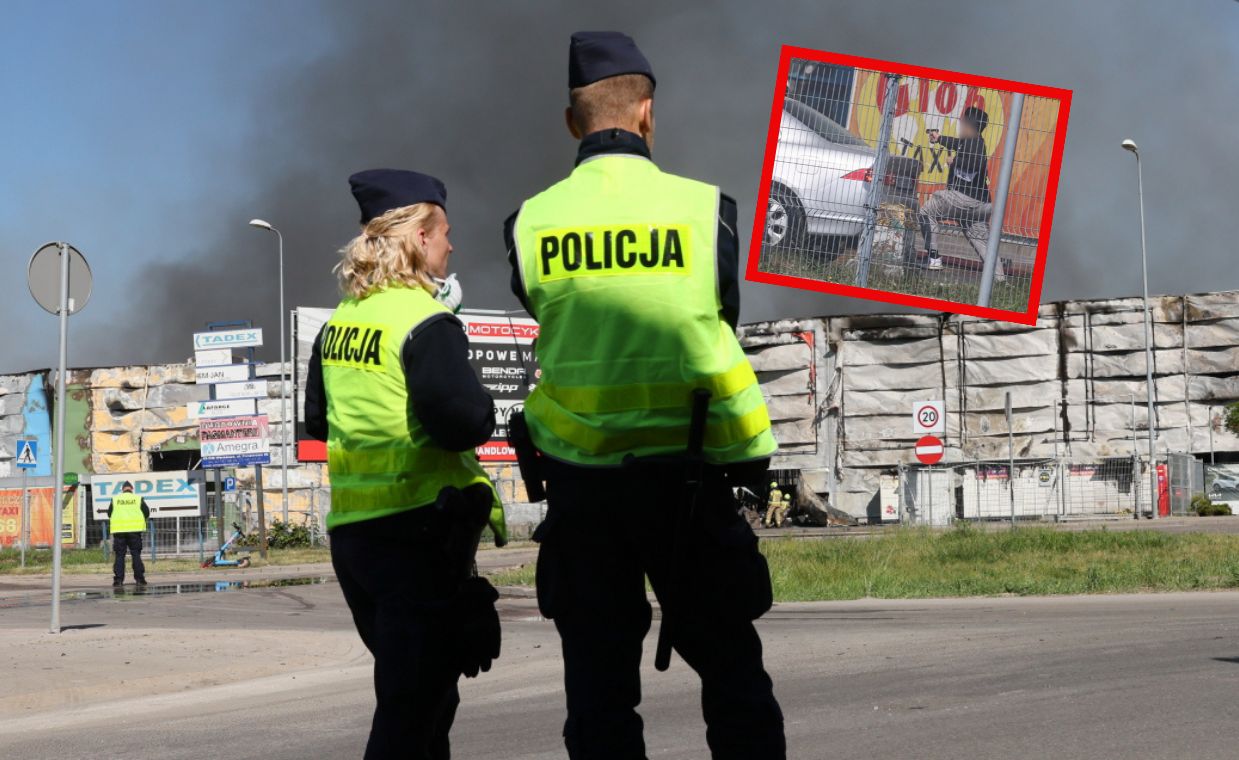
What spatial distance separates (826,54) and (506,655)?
60.3 ft

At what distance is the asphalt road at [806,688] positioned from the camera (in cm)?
573

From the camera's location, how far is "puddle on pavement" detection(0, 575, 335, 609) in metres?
18.4

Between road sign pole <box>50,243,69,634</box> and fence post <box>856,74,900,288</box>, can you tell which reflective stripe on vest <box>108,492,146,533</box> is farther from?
fence post <box>856,74,900,288</box>

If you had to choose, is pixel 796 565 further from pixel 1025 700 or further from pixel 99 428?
pixel 99 428

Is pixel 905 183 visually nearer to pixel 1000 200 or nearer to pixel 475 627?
pixel 1000 200

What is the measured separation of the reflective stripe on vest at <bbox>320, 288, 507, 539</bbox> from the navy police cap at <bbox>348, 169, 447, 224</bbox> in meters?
0.25

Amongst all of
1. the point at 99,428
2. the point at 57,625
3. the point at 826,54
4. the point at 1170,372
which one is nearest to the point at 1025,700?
the point at 57,625

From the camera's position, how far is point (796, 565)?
59.2ft

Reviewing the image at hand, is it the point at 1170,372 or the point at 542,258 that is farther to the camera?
the point at 1170,372

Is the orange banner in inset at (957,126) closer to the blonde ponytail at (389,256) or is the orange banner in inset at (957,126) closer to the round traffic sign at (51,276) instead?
the round traffic sign at (51,276)

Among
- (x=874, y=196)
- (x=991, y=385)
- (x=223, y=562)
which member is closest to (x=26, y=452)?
(x=223, y=562)

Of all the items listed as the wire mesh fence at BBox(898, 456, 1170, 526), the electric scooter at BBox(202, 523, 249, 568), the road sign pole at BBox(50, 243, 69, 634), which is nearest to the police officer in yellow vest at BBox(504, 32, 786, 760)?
the road sign pole at BBox(50, 243, 69, 634)

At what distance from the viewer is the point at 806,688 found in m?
7.40

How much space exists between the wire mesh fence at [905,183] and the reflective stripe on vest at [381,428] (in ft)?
76.2
